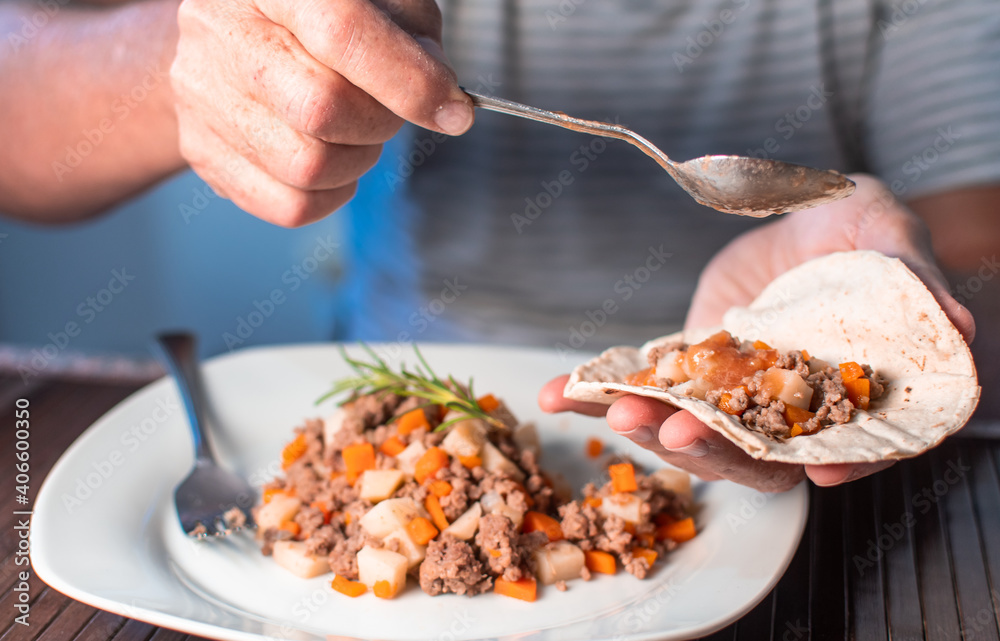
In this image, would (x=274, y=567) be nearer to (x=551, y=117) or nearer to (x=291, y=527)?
(x=291, y=527)

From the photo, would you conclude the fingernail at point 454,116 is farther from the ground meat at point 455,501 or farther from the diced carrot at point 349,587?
the diced carrot at point 349,587

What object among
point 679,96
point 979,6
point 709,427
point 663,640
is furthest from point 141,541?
point 979,6

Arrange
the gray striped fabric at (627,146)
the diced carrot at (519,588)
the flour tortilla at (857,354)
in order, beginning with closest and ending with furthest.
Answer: the flour tortilla at (857,354) → the diced carrot at (519,588) → the gray striped fabric at (627,146)

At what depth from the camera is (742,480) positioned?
1.54m

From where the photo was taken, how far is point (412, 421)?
1.89 meters

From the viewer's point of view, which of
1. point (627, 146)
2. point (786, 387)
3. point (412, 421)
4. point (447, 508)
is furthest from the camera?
point (627, 146)

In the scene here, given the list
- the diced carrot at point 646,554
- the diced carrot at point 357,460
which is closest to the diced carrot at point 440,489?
the diced carrot at point 357,460

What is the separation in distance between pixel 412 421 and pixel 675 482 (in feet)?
2.28

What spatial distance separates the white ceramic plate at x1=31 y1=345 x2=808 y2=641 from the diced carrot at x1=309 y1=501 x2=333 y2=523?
16 centimetres


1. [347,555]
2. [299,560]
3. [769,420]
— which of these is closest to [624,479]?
[769,420]

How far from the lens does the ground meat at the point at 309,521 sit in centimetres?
173

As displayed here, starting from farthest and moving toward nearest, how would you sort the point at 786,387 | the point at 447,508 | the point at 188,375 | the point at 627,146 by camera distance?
the point at 627,146, the point at 188,375, the point at 447,508, the point at 786,387

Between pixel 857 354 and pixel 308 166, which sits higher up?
pixel 308 166

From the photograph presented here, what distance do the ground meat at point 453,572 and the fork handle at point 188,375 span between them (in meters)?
0.83
